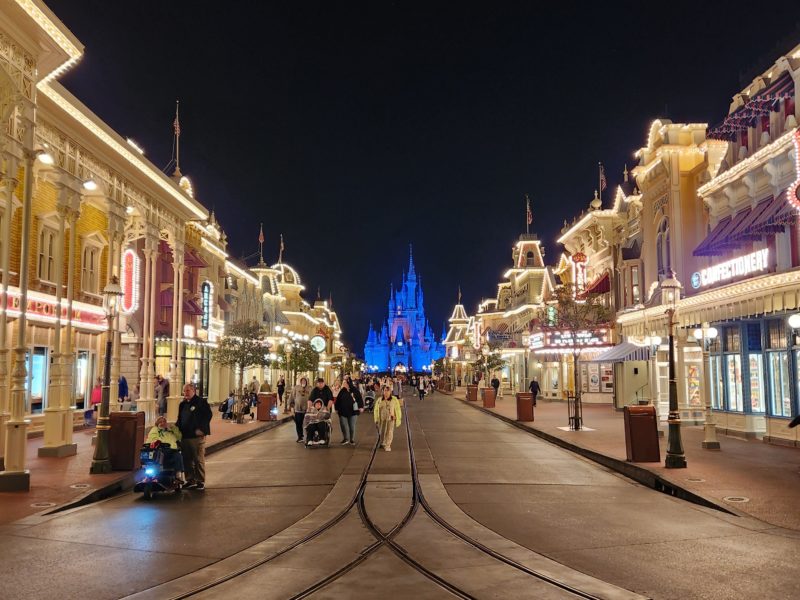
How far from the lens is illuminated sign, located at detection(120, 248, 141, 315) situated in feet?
84.6

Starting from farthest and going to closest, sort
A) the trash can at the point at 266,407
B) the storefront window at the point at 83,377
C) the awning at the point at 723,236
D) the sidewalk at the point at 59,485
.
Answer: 1. the trash can at the point at 266,407
2. the storefront window at the point at 83,377
3. the awning at the point at 723,236
4. the sidewalk at the point at 59,485

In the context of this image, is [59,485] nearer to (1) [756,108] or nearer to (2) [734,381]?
(2) [734,381]

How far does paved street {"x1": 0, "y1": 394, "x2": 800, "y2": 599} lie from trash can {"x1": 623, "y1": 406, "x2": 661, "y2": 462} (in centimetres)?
154

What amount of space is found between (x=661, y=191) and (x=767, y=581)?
22.8m

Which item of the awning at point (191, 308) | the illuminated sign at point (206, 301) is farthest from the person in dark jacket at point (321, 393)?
the illuminated sign at point (206, 301)

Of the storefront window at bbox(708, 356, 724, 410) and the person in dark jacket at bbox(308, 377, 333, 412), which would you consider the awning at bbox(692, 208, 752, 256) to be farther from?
the person in dark jacket at bbox(308, 377, 333, 412)

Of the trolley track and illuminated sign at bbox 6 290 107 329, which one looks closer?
the trolley track

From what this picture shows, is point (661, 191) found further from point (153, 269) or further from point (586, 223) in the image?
point (153, 269)

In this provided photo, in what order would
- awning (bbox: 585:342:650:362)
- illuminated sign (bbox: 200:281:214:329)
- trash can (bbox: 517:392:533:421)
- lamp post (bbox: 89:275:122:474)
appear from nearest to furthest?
lamp post (bbox: 89:275:122:474) → trash can (bbox: 517:392:533:421) → awning (bbox: 585:342:650:362) → illuminated sign (bbox: 200:281:214:329)

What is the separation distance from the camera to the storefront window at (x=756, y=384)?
2016 centimetres

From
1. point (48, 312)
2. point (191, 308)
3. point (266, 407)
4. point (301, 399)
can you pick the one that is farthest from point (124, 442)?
point (191, 308)

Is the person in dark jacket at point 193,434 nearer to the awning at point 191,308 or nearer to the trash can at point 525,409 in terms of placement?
the trash can at point 525,409

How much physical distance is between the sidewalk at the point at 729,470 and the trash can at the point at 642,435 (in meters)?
0.26

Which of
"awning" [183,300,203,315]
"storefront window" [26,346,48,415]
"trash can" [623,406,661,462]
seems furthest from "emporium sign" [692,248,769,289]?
"awning" [183,300,203,315]
